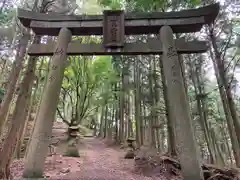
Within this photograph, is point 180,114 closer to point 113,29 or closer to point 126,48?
point 126,48

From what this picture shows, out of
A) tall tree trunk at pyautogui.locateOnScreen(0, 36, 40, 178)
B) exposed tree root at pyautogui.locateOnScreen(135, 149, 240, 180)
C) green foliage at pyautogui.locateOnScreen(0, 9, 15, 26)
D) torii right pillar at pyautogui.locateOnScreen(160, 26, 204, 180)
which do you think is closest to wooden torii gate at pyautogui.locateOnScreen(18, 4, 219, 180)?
torii right pillar at pyautogui.locateOnScreen(160, 26, 204, 180)

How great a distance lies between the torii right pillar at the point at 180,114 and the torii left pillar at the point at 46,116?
97.1 inches

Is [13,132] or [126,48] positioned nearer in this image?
[126,48]

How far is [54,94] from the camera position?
4.42 metres

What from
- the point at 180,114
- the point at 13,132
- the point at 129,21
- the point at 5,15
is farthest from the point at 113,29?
the point at 5,15

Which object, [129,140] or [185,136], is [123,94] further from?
[185,136]

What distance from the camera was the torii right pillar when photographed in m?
3.78

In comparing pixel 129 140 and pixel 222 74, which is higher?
pixel 222 74

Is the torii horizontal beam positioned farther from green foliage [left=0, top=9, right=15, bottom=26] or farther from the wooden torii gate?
green foliage [left=0, top=9, right=15, bottom=26]

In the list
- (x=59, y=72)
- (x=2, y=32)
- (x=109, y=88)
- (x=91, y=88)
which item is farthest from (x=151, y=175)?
(x=2, y=32)

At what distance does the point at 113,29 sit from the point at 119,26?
0.62ft

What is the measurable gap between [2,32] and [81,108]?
8.34 metres

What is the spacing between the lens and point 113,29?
5020 mm

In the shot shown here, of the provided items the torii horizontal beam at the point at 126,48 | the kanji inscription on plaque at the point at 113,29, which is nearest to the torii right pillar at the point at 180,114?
the torii horizontal beam at the point at 126,48
